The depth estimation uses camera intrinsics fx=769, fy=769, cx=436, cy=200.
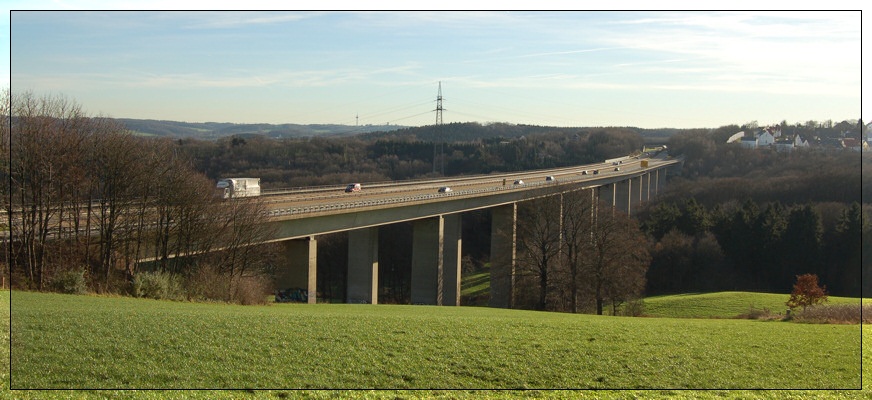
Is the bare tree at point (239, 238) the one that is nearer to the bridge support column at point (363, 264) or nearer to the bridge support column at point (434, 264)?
the bridge support column at point (363, 264)

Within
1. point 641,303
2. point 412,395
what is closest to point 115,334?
point 412,395

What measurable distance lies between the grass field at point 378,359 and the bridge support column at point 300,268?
71.4 ft

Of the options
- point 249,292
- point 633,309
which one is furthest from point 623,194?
point 249,292

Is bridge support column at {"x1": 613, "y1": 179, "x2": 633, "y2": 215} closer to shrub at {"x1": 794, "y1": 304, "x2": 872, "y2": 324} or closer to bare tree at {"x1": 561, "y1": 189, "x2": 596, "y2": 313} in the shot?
bare tree at {"x1": 561, "y1": 189, "x2": 596, "y2": 313}

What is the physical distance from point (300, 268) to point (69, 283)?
56.5 feet

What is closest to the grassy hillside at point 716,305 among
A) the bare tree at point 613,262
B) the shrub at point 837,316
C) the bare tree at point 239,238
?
the bare tree at point 613,262

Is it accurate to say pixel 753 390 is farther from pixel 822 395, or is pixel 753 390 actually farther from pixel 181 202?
pixel 181 202

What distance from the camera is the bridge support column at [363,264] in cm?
4719

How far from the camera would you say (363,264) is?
1870 inches

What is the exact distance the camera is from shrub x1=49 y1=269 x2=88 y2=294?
2416 centimetres

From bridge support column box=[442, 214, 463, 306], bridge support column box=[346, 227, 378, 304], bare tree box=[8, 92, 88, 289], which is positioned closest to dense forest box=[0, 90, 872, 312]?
bare tree box=[8, 92, 88, 289]

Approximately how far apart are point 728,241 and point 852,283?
43.5 feet

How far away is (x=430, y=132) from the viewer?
330 feet

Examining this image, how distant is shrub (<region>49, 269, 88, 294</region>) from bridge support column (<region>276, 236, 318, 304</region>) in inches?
605
